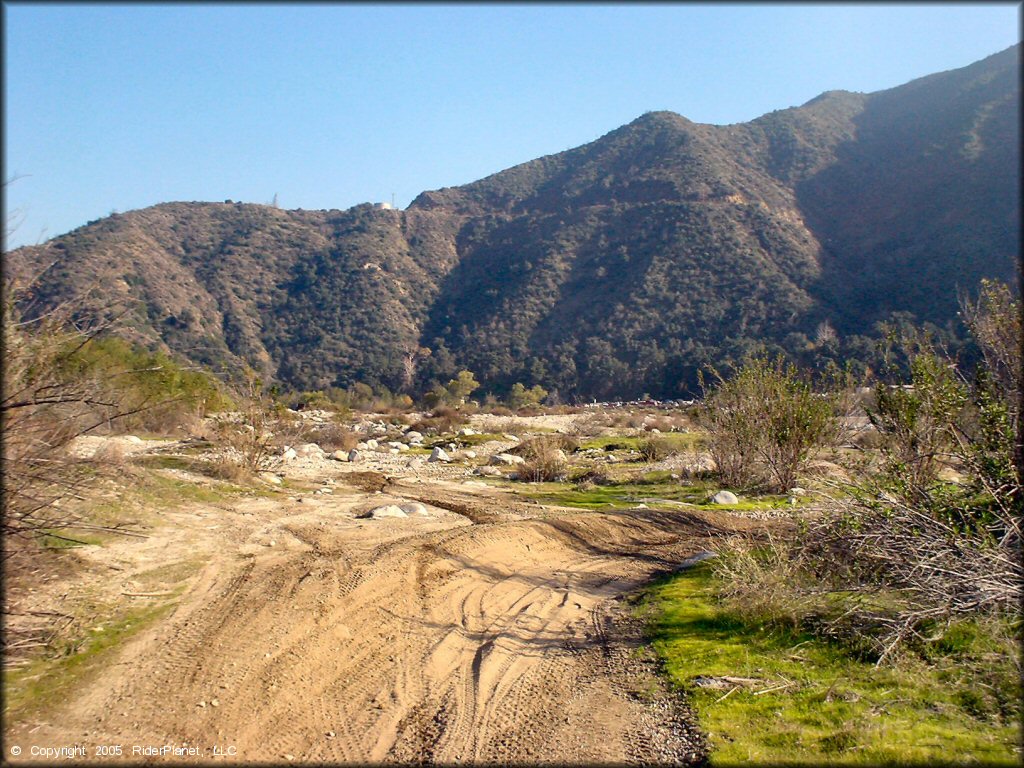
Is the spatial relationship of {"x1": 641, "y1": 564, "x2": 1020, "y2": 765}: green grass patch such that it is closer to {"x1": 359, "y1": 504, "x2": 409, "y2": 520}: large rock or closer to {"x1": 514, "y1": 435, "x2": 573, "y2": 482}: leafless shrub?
{"x1": 359, "y1": 504, "x2": 409, "y2": 520}: large rock

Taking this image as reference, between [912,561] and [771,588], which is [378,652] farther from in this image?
[912,561]

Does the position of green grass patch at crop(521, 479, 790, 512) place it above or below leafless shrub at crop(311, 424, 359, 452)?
below

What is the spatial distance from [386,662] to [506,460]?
1409 centimetres

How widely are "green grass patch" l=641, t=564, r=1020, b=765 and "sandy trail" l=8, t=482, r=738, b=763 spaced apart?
16.8 inches

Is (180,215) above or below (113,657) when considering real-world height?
above

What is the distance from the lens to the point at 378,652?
20.6 feet

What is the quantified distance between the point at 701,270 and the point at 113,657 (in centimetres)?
5466

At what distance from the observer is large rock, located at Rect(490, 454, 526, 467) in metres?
19.8

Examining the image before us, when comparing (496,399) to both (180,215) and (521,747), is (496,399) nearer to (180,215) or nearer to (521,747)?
(180,215)

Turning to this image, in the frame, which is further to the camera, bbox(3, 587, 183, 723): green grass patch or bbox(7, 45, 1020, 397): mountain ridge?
bbox(7, 45, 1020, 397): mountain ridge

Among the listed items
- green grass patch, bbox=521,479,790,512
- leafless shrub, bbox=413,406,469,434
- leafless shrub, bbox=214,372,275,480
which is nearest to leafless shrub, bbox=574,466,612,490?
green grass patch, bbox=521,479,790,512

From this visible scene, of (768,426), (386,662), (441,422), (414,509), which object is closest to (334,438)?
(441,422)

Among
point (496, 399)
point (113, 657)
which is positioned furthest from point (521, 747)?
point (496, 399)

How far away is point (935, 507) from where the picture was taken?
6543 millimetres
